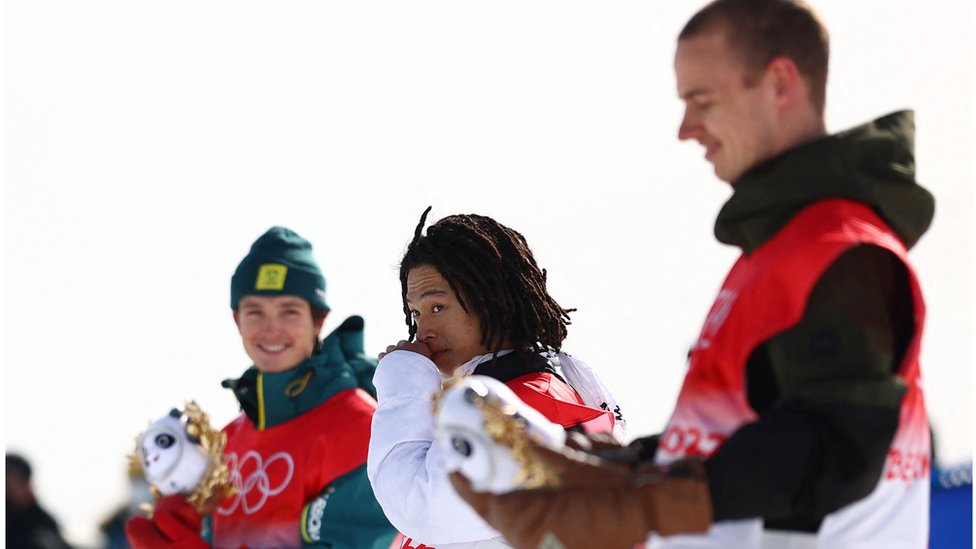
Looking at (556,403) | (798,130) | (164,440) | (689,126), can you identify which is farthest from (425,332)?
(798,130)

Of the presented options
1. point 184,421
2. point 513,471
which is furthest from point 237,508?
point 513,471

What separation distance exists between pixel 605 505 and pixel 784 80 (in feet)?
2.41

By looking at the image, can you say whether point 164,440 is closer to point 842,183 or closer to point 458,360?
point 458,360

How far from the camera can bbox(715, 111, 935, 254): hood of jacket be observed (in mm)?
2141

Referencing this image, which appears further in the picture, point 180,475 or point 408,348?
point 180,475

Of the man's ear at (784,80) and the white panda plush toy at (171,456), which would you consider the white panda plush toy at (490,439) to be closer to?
the man's ear at (784,80)

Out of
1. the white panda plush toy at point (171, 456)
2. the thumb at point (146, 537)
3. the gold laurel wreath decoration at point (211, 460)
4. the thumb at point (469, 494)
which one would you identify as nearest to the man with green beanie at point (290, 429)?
the thumb at point (146, 537)

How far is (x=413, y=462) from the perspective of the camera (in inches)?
124

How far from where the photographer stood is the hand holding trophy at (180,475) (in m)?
4.18

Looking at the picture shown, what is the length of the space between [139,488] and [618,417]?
199 inches

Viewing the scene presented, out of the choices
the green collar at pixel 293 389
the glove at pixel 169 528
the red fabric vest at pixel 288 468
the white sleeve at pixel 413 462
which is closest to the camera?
the white sleeve at pixel 413 462

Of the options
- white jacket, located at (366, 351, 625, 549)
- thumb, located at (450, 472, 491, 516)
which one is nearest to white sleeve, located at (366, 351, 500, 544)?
white jacket, located at (366, 351, 625, 549)

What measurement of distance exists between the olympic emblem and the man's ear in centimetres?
297

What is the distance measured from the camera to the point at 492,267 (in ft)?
12.3
